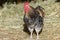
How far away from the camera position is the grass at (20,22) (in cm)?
711

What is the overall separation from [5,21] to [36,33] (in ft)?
4.81

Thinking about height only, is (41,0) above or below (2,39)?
below

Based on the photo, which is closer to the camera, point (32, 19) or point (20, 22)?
point (32, 19)

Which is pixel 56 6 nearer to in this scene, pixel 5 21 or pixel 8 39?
pixel 5 21

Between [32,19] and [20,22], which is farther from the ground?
[32,19]

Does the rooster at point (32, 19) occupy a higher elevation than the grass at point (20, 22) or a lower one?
higher

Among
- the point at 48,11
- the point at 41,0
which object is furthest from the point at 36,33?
the point at 41,0

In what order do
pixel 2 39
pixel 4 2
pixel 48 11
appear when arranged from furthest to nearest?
pixel 4 2 → pixel 48 11 → pixel 2 39

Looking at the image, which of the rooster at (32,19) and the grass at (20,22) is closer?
the rooster at (32,19)

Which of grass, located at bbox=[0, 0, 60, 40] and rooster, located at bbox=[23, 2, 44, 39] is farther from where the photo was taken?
grass, located at bbox=[0, 0, 60, 40]

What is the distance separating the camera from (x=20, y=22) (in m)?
8.04

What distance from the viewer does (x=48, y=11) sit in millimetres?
9008

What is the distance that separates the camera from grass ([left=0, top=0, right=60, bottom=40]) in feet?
23.3

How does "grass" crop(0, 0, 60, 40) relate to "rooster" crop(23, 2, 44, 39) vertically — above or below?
below
